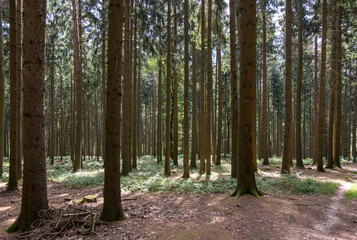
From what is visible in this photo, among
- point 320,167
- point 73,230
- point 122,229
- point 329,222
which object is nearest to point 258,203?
point 329,222

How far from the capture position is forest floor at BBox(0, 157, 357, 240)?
17.1ft

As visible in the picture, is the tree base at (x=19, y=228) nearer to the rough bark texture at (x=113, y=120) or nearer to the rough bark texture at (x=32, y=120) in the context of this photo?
the rough bark texture at (x=32, y=120)

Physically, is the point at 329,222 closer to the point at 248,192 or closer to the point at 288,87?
the point at 248,192

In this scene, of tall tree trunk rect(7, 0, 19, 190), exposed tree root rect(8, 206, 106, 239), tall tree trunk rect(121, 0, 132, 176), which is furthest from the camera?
tall tree trunk rect(121, 0, 132, 176)

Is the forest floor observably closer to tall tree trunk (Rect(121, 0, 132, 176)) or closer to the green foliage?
the green foliage

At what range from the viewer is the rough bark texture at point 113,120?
19.3 feet

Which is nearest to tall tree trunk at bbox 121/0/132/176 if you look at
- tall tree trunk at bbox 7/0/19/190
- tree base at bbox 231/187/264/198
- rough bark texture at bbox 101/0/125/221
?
tall tree trunk at bbox 7/0/19/190

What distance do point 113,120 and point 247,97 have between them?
4200mm

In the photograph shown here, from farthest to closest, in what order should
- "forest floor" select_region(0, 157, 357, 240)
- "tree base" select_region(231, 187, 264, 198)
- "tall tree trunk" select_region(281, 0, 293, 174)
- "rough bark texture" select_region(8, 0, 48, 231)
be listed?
1. "tall tree trunk" select_region(281, 0, 293, 174)
2. "tree base" select_region(231, 187, 264, 198)
3. "rough bark texture" select_region(8, 0, 48, 231)
4. "forest floor" select_region(0, 157, 357, 240)

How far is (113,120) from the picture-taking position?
231 inches

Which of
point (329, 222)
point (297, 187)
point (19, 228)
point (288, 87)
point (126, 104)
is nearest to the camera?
point (19, 228)

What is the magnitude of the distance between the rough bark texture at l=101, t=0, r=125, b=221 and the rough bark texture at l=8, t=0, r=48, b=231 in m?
1.62

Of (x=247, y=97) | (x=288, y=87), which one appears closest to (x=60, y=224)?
(x=247, y=97)

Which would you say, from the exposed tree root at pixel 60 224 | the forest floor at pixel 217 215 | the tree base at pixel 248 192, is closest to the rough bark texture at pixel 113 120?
the exposed tree root at pixel 60 224
